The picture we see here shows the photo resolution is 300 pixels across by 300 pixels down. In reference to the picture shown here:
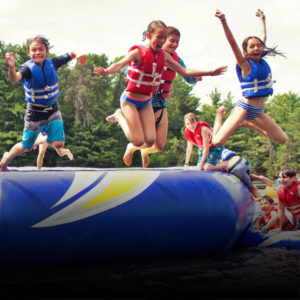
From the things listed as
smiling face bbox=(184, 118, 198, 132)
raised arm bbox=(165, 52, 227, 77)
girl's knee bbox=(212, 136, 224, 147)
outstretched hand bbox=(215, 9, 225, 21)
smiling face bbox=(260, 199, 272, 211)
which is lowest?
smiling face bbox=(260, 199, 272, 211)

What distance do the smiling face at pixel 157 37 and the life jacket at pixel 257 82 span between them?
1002mm

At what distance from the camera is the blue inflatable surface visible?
4047 millimetres

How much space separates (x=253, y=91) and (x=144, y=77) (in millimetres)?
1303

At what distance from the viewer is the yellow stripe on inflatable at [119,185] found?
165 inches

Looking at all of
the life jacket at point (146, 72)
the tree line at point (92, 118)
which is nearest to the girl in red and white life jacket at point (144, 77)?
the life jacket at point (146, 72)

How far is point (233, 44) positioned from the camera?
16.9 ft

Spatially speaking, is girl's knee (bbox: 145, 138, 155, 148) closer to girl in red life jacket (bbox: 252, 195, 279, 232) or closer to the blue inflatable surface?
the blue inflatable surface

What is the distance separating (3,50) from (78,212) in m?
28.4

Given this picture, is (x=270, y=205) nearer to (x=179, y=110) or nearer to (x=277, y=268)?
(x=277, y=268)

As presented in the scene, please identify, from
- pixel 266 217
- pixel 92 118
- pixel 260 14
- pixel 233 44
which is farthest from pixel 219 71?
pixel 92 118

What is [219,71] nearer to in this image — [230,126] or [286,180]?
[230,126]

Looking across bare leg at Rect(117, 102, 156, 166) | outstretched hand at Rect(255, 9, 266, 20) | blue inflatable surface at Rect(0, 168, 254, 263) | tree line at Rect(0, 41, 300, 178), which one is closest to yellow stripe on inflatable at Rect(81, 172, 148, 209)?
blue inflatable surface at Rect(0, 168, 254, 263)

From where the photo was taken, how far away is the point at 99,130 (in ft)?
97.0

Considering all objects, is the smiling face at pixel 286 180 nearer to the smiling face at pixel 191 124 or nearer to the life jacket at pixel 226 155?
the life jacket at pixel 226 155
